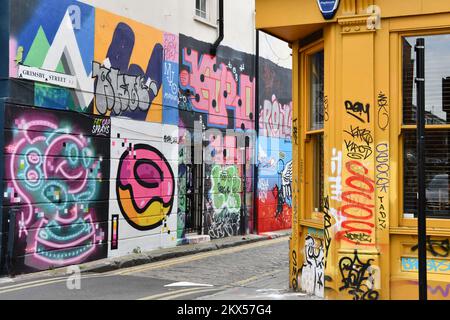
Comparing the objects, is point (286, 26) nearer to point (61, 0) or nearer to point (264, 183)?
point (61, 0)

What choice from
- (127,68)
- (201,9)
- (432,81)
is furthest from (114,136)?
(432,81)

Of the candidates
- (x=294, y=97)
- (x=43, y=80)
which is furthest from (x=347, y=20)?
(x=43, y=80)

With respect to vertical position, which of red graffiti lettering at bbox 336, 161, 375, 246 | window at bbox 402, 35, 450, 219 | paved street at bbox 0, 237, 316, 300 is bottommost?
paved street at bbox 0, 237, 316, 300

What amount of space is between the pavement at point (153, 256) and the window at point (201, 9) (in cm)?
650

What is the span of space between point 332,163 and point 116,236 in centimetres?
606

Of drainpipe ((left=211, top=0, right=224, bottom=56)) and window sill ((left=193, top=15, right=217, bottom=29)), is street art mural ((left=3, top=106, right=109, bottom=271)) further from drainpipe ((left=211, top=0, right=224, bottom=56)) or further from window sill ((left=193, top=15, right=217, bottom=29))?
drainpipe ((left=211, top=0, right=224, bottom=56))

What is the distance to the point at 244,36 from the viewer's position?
646 inches

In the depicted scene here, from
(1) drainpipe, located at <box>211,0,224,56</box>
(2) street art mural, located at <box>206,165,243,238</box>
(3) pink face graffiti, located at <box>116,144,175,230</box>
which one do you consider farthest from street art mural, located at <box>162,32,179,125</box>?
(2) street art mural, located at <box>206,165,243,238</box>

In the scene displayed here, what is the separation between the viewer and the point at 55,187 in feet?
32.8

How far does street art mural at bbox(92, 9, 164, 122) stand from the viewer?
36.5 ft

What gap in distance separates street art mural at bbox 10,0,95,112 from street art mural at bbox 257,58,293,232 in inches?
295

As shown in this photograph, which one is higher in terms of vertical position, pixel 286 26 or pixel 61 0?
pixel 61 0

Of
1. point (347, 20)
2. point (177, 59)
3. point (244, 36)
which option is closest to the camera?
point (347, 20)

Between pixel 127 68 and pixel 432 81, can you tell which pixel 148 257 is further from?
pixel 432 81
